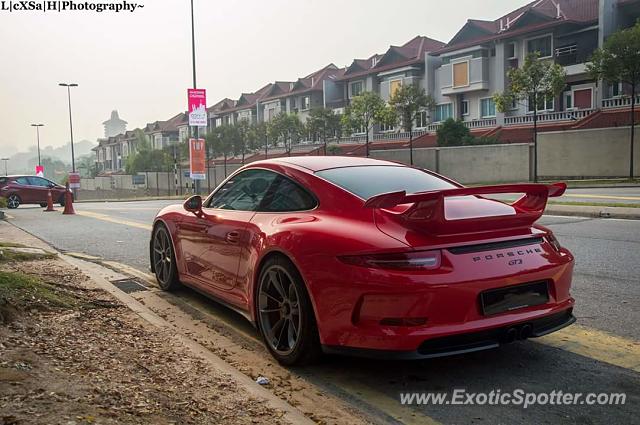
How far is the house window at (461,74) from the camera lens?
46656mm

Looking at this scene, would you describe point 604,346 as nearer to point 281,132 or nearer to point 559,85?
point 559,85

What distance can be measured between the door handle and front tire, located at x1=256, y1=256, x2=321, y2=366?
0.52m

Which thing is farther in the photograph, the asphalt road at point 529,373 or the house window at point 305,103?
the house window at point 305,103

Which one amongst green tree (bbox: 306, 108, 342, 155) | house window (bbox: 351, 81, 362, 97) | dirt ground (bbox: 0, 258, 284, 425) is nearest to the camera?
dirt ground (bbox: 0, 258, 284, 425)

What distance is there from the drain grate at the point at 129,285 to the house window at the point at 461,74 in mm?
43226

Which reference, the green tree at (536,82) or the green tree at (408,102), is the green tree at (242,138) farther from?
the green tree at (536,82)

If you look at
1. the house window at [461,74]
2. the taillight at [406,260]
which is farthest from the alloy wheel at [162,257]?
the house window at [461,74]

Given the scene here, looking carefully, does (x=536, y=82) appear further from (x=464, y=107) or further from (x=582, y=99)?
(x=464, y=107)

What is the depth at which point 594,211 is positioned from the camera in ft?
42.6

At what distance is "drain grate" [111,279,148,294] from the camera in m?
6.56

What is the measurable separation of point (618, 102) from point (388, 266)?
38.1 metres

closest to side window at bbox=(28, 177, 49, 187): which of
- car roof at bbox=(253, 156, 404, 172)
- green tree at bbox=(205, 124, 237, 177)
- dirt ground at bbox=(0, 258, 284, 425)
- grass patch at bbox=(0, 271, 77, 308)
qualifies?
grass patch at bbox=(0, 271, 77, 308)

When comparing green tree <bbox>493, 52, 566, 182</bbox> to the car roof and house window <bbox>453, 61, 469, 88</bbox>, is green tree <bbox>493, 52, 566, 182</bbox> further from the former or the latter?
Result: the car roof

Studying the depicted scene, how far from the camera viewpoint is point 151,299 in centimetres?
609
